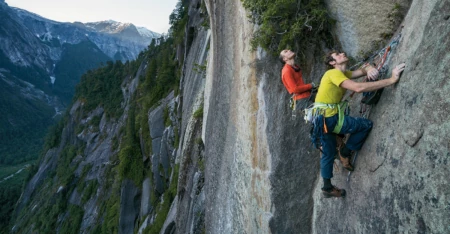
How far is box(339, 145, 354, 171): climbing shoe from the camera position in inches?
218

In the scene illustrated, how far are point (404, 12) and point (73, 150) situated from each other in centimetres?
6500

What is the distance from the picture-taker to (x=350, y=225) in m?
5.61

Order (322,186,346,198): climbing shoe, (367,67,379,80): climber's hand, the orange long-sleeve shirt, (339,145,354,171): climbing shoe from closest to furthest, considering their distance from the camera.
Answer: (367,67,379,80): climber's hand < (339,145,354,171): climbing shoe < (322,186,346,198): climbing shoe < the orange long-sleeve shirt

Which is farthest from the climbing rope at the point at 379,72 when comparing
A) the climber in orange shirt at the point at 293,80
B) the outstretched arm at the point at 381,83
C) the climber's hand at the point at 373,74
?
the climber in orange shirt at the point at 293,80

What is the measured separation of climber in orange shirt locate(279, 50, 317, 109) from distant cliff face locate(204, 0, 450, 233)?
81 cm

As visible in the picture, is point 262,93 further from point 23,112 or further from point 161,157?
point 23,112

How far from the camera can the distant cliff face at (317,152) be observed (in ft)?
13.0

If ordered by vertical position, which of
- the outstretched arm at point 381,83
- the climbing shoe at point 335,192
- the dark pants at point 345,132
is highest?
the outstretched arm at point 381,83

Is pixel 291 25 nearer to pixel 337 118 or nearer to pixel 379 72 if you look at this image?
pixel 379 72

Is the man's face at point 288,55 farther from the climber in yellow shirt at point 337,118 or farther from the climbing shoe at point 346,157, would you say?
the climbing shoe at point 346,157

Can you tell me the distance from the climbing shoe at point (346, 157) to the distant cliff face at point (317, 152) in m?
0.15

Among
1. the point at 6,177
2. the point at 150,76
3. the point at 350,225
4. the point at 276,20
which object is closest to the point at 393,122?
the point at 350,225

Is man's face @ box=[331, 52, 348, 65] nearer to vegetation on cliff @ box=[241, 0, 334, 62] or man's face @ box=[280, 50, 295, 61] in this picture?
man's face @ box=[280, 50, 295, 61]

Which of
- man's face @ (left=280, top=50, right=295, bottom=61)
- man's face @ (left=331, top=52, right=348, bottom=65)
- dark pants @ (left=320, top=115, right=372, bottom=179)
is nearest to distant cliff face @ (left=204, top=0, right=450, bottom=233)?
dark pants @ (left=320, top=115, right=372, bottom=179)
